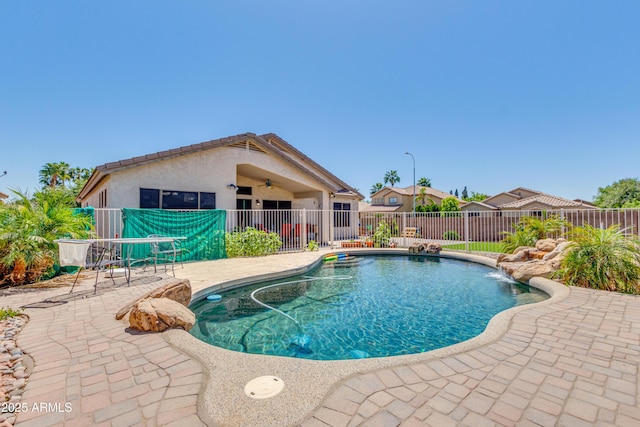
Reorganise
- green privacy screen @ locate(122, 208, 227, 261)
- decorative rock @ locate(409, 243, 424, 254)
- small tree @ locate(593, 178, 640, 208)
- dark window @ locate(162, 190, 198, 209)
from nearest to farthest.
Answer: green privacy screen @ locate(122, 208, 227, 261) < dark window @ locate(162, 190, 198, 209) < decorative rock @ locate(409, 243, 424, 254) < small tree @ locate(593, 178, 640, 208)

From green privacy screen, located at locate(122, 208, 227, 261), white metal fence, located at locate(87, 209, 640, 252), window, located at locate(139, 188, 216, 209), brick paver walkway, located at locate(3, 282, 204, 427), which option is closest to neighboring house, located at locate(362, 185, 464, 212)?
white metal fence, located at locate(87, 209, 640, 252)

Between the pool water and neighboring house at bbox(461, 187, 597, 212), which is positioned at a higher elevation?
neighboring house at bbox(461, 187, 597, 212)

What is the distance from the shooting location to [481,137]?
21.2 meters

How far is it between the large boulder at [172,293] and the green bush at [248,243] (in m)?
5.87

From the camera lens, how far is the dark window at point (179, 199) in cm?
1131

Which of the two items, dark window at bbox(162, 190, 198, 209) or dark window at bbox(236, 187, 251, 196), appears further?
dark window at bbox(236, 187, 251, 196)

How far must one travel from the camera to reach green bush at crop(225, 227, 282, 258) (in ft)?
36.3

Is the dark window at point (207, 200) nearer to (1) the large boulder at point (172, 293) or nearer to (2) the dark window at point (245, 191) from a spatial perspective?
(2) the dark window at point (245, 191)

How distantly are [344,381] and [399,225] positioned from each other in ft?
49.0

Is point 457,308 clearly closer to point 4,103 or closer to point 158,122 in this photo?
point 158,122

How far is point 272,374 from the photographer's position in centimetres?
255

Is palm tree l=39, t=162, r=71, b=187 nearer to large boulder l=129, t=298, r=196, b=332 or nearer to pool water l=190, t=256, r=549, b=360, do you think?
pool water l=190, t=256, r=549, b=360

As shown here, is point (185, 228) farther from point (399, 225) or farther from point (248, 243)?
point (399, 225)

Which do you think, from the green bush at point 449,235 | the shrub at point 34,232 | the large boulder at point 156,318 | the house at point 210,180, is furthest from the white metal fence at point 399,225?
the large boulder at point 156,318
